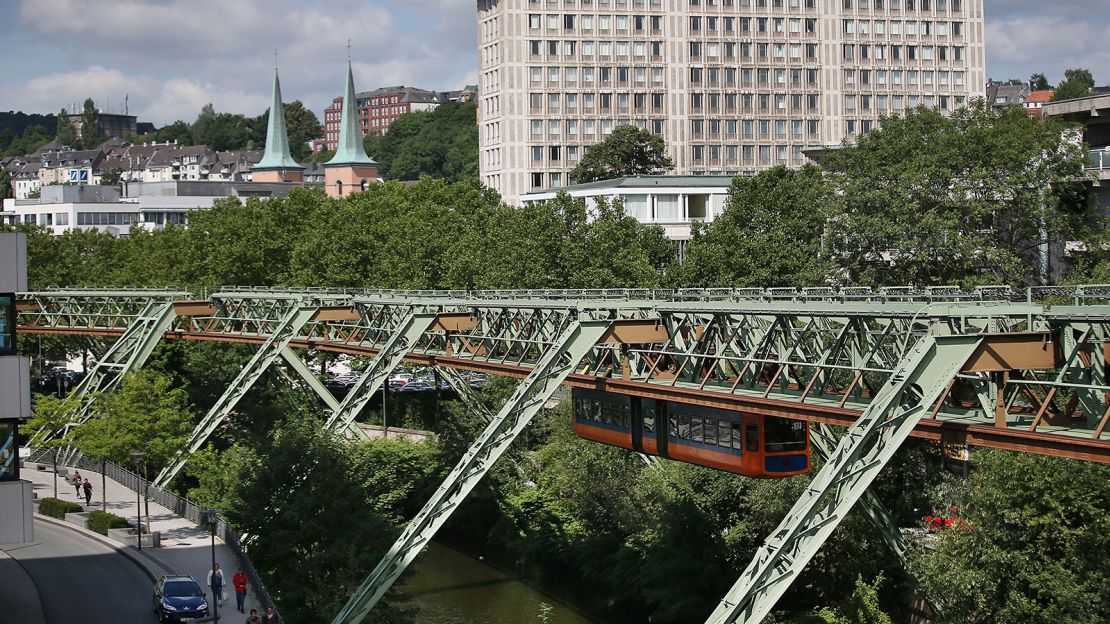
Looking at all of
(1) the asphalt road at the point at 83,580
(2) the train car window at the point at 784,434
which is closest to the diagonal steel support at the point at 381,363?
(1) the asphalt road at the point at 83,580

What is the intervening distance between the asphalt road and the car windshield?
112 centimetres

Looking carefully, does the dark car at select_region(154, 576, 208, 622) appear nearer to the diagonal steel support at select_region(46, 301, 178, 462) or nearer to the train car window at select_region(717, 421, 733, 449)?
the train car window at select_region(717, 421, 733, 449)

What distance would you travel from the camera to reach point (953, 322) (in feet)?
105

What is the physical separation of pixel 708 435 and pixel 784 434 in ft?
7.91

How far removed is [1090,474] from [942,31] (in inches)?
4954

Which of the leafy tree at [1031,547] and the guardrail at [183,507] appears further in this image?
the guardrail at [183,507]

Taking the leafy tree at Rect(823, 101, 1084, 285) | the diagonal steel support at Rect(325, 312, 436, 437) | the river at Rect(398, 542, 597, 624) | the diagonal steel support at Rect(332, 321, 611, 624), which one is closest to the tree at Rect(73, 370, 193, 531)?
the diagonal steel support at Rect(325, 312, 436, 437)

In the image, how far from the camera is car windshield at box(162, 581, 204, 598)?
4447cm

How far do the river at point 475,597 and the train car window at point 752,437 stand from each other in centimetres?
1473

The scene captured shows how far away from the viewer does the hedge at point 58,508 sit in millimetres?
61644

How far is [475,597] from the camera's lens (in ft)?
185

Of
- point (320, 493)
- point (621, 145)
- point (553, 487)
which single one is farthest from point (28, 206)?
point (320, 493)

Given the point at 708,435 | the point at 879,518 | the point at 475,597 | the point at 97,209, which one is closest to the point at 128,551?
the point at 475,597

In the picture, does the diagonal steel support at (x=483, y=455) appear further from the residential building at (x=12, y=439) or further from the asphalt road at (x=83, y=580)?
the residential building at (x=12, y=439)
